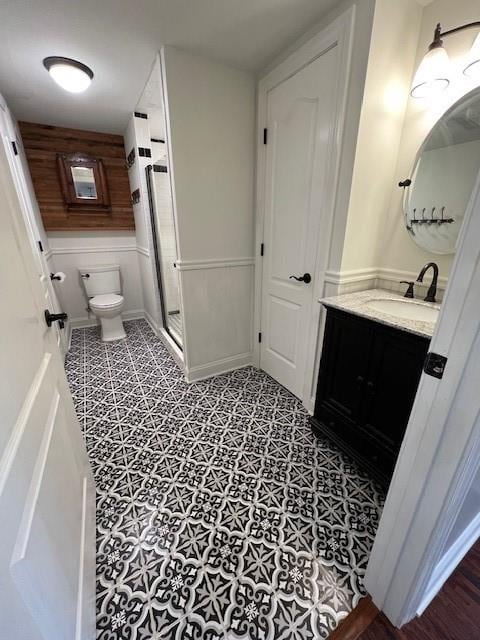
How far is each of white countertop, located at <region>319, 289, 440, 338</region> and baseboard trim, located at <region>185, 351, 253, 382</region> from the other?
122 cm

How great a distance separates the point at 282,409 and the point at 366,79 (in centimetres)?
197

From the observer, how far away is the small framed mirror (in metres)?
2.91

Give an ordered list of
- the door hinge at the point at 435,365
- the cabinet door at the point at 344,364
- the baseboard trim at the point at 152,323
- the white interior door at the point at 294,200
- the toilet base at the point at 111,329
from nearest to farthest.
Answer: the door hinge at the point at 435,365, the cabinet door at the point at 344,364, the white interior door at the point at 294,200, the toilet base at the point at 111,329, the baseboard trim at the point at 152,323

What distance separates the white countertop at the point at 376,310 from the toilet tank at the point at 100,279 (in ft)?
9.13

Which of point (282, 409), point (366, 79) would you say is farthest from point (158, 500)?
point (366, 79)

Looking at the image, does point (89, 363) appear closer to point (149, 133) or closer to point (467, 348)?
point (149, 133)

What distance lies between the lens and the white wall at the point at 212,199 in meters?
1.74

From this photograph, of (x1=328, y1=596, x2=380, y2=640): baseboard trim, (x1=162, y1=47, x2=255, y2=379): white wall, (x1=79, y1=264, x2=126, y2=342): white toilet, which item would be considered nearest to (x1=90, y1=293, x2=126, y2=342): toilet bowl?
(x1=79, y1=264, x2=126, y2=342): white toilet

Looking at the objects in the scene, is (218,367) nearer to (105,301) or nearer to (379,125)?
(105,301)

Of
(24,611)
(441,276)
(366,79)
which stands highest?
(366,79)

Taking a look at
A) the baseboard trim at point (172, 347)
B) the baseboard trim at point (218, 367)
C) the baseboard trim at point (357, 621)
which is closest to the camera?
the baseboard trim at point (357, 621)

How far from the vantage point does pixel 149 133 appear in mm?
2652

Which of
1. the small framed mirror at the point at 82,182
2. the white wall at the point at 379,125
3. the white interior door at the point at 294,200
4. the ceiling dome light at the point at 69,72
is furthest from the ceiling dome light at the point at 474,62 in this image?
the small framed mirror at the point at 82,182

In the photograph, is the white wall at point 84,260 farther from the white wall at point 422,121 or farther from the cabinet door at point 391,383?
the cabinet door at point 391,383
